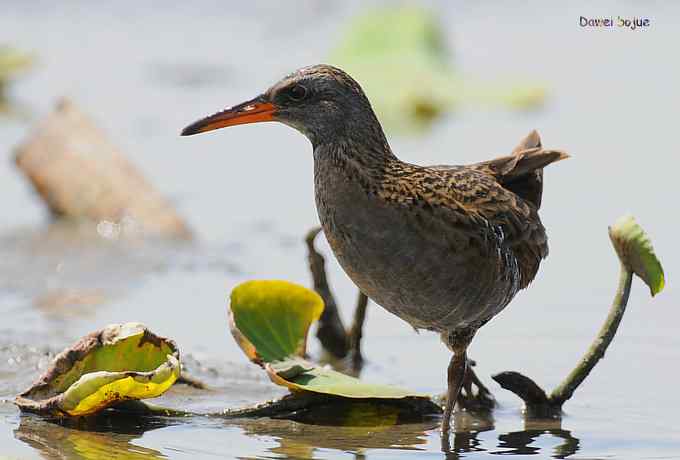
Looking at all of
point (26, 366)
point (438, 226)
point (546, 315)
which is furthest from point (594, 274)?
point (26, 366)

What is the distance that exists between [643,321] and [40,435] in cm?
348

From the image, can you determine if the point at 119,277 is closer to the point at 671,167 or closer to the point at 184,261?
the point at 184,261

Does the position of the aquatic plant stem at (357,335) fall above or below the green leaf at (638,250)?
below

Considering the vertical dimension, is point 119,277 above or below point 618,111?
below

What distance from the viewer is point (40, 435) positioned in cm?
564

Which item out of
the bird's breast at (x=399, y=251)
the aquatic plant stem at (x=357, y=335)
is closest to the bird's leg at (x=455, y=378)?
the bird's breast at (x=399, y=251)

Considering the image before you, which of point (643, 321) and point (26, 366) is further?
point (643, 321)

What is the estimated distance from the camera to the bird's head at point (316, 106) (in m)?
5.86

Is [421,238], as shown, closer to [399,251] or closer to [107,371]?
[399,251]

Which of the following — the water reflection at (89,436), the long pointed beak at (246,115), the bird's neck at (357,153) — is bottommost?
the water reflection at (89,436)

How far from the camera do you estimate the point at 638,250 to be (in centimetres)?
602

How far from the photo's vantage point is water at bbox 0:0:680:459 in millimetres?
5996

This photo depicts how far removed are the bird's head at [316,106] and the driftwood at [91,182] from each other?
3325 mm

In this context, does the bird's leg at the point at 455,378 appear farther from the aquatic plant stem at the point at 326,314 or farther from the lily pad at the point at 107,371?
the lily pad at the point at 107,371
